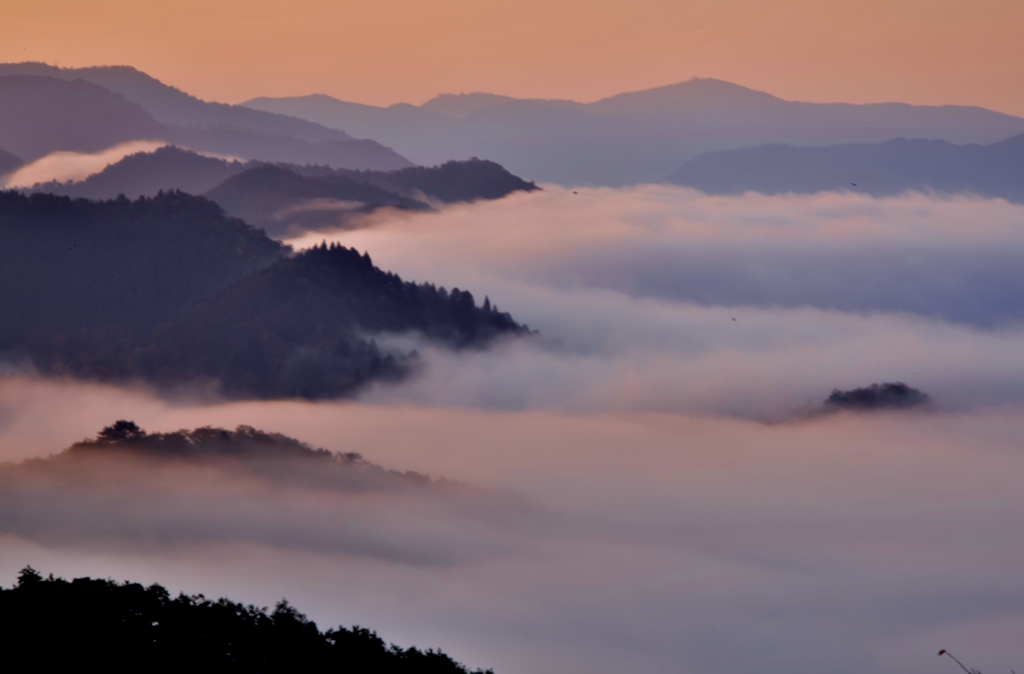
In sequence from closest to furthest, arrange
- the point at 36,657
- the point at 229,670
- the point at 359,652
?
the point at 36,657 → the point at 229,670 → the point at 359,652

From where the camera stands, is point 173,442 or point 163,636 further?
point 173,442

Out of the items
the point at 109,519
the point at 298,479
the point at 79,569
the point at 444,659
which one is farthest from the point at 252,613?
the point at 298,479

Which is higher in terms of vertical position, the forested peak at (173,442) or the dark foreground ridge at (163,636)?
the forested peak at (173,442)

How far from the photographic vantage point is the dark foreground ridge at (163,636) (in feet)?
127

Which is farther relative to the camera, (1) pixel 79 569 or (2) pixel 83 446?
(2) pixel 83 446

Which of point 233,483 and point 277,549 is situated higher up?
point 233,483

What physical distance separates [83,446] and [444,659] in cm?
15618

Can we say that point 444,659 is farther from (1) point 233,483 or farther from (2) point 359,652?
(1) point 233,483

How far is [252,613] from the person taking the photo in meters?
45.4

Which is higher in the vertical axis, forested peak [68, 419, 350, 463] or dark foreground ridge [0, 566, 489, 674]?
forested peak [68, 419, 350, 463]

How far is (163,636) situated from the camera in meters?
41.4

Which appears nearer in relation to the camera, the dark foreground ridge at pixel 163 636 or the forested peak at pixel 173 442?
the dark foreground ridge at pixel 163 636

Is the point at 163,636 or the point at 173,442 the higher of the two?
the point at 173,442

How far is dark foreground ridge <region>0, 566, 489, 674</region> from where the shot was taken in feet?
127
